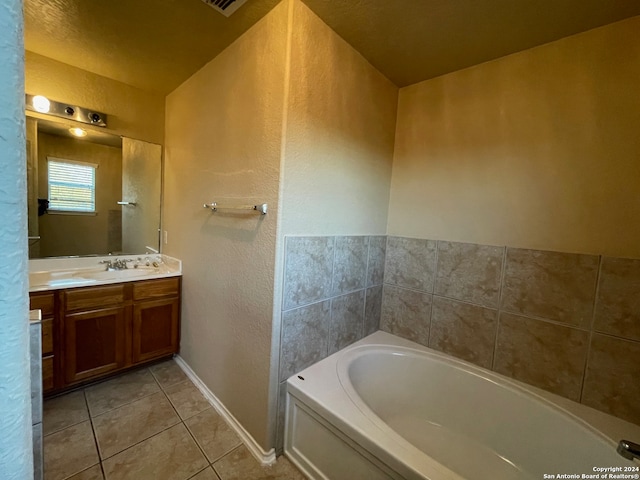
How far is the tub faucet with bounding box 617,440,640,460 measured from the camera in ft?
3.31

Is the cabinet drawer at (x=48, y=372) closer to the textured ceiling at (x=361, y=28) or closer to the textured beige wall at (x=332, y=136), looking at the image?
the textured beige wall at (x=332, y=136)

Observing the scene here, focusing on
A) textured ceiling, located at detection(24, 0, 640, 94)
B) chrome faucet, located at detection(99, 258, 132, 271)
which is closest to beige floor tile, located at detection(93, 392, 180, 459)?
chrome faucet, located at detection(99, 258, 132, 271)

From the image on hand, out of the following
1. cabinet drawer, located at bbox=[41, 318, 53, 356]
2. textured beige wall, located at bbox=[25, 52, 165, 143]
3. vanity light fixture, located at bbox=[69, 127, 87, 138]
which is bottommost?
cabinet drawer, located at bbox=[41, 318, 53, 356]

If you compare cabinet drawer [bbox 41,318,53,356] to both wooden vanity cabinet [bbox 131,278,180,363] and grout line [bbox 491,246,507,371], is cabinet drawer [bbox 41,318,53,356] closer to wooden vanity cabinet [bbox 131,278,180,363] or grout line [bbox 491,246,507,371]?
wooden vanity cabinet [bbox 131,278,180,363]

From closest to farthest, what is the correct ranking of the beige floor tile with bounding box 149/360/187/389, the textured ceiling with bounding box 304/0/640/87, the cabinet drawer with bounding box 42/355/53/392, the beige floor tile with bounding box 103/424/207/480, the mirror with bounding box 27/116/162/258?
the textured ceiling with bounding box 304/0/640/87 < the beige floor tile with bounding box 103/424/207/480 < the cabinet drawer with bounding box 42/355/53/392 < the mirror with bounding box 27/116/162/258 < the beige floor tile with bounding box 149/360/187/389

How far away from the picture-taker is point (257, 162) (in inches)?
54.2

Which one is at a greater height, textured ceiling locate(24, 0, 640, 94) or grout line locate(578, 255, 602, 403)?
textured ceiling locate(24, 0, 640, 94)

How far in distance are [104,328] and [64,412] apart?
1.64 ft

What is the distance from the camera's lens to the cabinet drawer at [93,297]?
5.47 ft

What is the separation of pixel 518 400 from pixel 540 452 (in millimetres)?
217

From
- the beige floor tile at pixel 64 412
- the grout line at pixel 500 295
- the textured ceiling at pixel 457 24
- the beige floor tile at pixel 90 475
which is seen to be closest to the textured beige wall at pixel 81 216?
the beige floor tile at pixel 64 412

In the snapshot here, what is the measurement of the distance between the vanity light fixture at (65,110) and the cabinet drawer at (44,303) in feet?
4.12

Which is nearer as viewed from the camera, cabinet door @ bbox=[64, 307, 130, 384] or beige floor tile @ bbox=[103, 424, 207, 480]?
beige floor tile @ bbox=[103, 424, 207, 480]

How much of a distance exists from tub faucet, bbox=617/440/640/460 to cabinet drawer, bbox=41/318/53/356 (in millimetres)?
2946
